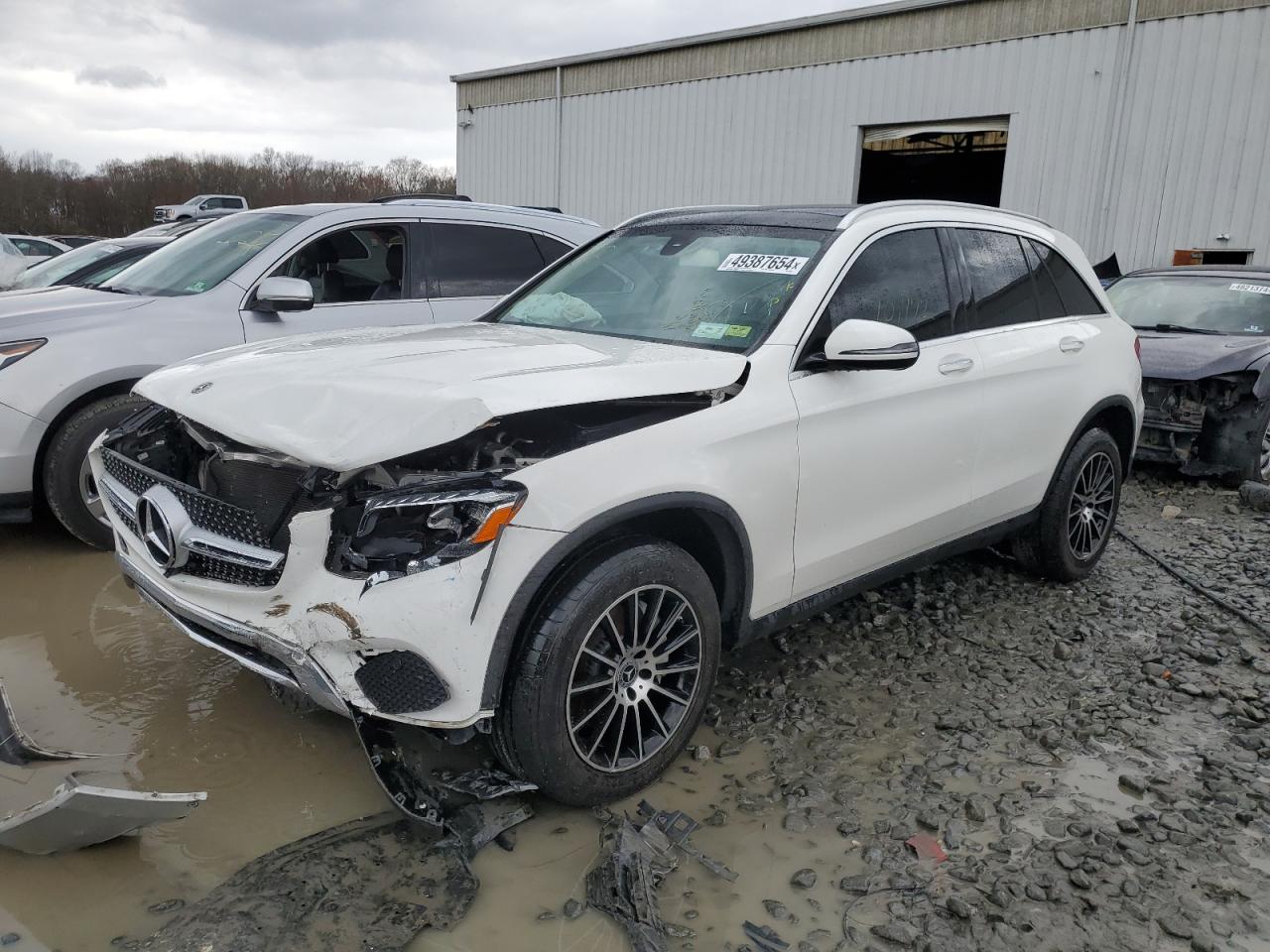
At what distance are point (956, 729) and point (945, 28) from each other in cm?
1405

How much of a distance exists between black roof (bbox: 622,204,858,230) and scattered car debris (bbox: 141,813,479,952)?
2.45 meters

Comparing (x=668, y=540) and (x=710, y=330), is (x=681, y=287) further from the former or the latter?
(x=668, y=540)

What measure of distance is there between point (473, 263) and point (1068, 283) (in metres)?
3.32

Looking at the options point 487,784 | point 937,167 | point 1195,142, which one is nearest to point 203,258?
point 487,784

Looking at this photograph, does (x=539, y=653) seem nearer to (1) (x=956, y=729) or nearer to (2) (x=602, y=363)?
(2) (x=602, y=363)

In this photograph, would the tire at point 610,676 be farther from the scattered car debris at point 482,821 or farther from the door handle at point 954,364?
the door handle at point 954,364

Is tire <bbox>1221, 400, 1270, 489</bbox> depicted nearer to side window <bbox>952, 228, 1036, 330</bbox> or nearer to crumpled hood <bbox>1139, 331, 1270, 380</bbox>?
crumpled hood <bbox>1139, 331, 1270, 380</bbox>

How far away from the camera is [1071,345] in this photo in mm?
4289

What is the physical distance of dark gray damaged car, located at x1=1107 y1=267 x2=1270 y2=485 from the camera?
6574 millimetres

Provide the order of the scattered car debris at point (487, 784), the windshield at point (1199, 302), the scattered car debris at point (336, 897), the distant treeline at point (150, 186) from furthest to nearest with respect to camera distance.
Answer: the distant treeline at point (150, 186)
the windshield at point (1199, 302)
the scattered car debris at point (487, 784)
the scattered car debris at point (336, 897)

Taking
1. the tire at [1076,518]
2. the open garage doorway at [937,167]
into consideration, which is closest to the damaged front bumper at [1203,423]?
the tire at [1076,518]

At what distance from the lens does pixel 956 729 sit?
3.32m

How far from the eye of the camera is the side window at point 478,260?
561 centimetres

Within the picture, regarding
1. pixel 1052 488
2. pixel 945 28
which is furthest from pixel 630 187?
pixel 1052 488
